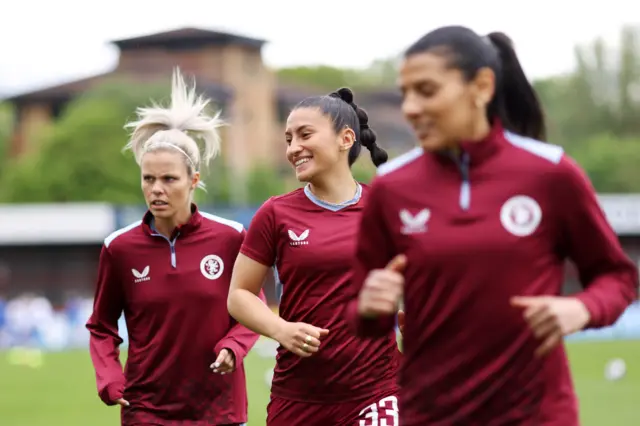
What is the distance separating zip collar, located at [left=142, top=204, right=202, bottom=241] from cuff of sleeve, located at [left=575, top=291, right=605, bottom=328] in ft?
11.4

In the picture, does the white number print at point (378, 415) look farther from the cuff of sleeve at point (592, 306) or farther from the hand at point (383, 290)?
the cuff of sleeve at point (592, 306)

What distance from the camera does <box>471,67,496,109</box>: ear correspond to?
430 cm

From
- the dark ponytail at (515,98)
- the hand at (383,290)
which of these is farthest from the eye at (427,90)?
the hand at (383,290)

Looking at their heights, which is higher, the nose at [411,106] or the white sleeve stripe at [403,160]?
the nose at [411,106]

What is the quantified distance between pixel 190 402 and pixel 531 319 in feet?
11.0

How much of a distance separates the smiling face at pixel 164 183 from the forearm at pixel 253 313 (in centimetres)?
88

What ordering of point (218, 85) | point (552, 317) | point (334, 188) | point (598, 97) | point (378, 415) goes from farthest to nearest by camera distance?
point (598, 97) < point (218, 85) < point (334, 188) < point (378, 415) < point (552, 317)

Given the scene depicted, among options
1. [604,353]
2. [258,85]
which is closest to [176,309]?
[604,353]

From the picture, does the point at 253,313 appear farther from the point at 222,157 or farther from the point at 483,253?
the point at 222,157

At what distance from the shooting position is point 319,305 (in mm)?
6516

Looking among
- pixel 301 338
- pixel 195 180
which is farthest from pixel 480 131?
pixel 195 180

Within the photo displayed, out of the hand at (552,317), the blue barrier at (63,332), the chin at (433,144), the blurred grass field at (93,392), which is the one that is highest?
the chin at (433,144)

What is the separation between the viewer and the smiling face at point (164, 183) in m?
7.17

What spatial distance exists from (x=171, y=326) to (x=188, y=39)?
87741 mm
